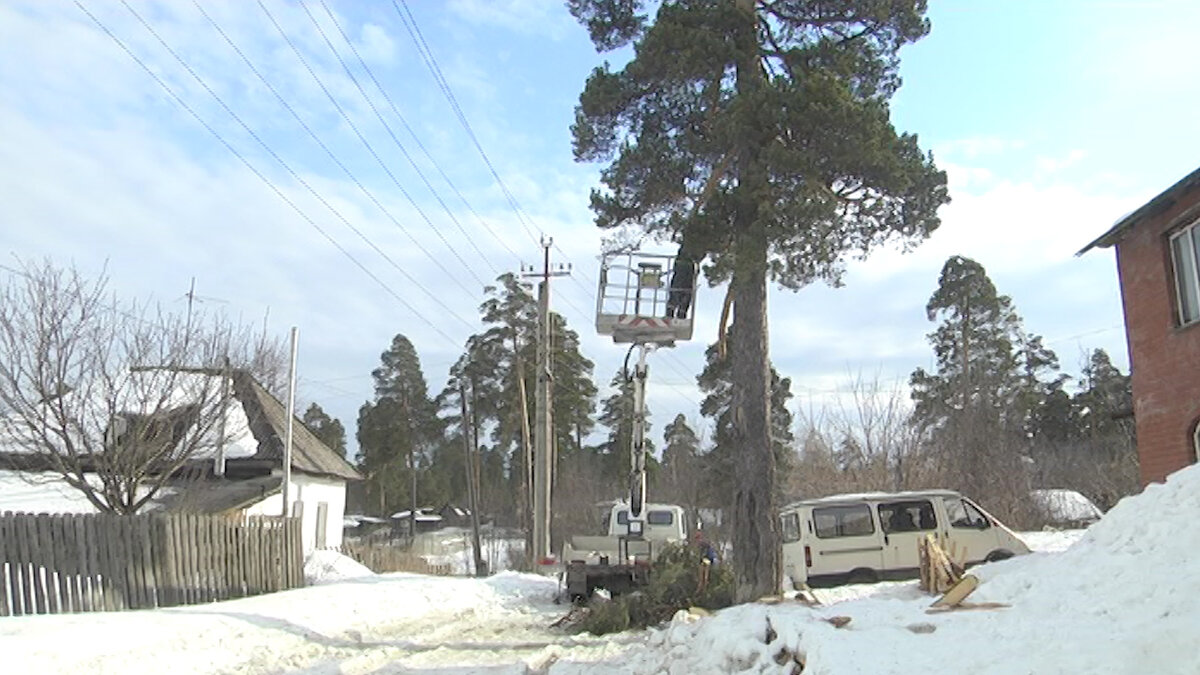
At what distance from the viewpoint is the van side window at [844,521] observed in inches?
726

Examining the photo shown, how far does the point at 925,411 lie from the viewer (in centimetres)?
4169

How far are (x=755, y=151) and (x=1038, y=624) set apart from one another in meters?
9.86

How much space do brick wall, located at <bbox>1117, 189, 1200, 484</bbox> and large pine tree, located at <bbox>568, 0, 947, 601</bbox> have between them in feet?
11.0

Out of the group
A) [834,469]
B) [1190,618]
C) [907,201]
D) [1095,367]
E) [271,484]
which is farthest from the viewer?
[1095,367]

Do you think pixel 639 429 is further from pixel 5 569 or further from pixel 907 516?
pixel 5 569

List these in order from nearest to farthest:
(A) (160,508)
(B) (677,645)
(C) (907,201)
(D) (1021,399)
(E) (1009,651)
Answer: (E) (1009,651)
(B) (677,645)
(C) (907,201)
(A) (160,508)
(D) (1021,399)

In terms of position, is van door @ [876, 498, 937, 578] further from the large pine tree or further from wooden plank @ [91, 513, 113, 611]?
wooden plank @ [91, 513, 113, 611]

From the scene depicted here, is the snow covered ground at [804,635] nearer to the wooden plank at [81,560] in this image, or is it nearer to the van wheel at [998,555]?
the wooden plank at [81,560]

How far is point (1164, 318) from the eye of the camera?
1473cm

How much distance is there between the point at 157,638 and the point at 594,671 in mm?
6010

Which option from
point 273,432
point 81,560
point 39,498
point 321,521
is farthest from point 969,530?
point 39,498

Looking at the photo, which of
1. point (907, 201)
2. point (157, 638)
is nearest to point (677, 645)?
point (157, 638)

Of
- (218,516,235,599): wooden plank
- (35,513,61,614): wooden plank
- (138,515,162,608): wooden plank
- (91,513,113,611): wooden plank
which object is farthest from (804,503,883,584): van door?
(35,513,61,614): wooden plank

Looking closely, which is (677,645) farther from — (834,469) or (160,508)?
(834,469)
